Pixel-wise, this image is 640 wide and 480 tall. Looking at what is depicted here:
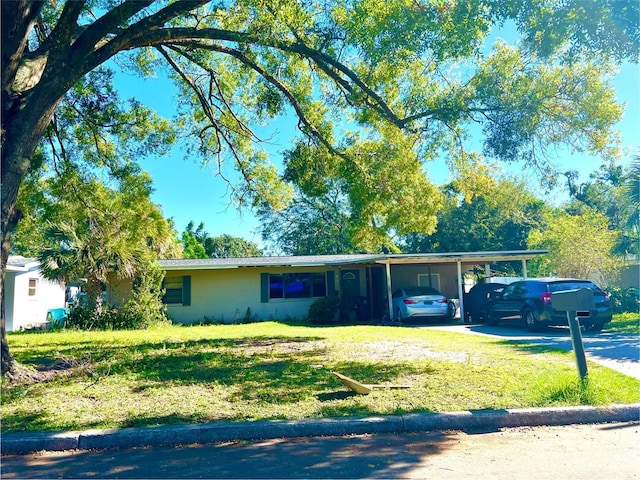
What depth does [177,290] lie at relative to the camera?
2091 cm

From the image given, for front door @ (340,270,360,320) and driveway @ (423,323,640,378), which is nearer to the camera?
driveway @ (423,323,640,378)

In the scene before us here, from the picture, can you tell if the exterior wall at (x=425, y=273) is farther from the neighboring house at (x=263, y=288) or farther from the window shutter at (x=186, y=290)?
the window shutter at (x=186, y=290)

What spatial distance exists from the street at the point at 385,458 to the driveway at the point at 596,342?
11.1 feet

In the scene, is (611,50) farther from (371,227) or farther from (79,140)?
(79,140)

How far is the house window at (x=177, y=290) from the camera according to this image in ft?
67.9

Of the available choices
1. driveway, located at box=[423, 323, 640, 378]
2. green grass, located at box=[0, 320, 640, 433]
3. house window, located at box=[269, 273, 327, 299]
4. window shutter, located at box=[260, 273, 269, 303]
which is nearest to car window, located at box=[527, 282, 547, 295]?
driveway, located at box=[423, 323, 640, 378]

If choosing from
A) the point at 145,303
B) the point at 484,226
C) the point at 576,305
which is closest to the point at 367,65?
the point at 576,305

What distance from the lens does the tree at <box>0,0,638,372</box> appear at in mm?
7305

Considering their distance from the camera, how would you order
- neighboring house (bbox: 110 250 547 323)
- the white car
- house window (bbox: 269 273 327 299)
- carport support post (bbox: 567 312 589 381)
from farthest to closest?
house window (bbox: 269 273 327 299), neighboring house (bbox: 110 250 547 323), the white car, carport support post (bbox: 567 312 589 381)

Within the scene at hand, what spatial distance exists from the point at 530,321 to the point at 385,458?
37.1 feet

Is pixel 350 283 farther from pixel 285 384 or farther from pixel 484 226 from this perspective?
pixel 484 226

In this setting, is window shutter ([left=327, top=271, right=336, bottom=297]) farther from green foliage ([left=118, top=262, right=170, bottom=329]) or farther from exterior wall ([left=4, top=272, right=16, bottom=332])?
exterior wall ([left=4, top=272, right=16, bottom=332])

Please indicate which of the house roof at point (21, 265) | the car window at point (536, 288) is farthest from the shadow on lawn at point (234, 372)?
the house roof at point (21, 265)

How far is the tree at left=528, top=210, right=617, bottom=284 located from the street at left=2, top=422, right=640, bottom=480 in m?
20.5
